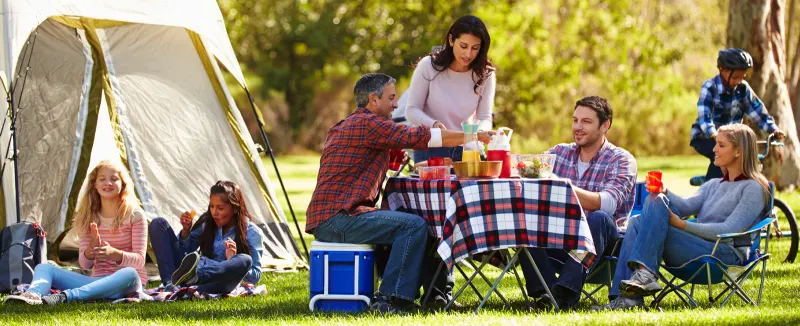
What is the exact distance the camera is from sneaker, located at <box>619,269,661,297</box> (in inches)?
203

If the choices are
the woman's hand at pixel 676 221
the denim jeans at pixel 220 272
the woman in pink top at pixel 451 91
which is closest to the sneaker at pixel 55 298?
the denim jeans at pixel 220 272

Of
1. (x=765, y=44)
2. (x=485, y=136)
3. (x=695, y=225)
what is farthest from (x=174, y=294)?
(x=765, y=44)

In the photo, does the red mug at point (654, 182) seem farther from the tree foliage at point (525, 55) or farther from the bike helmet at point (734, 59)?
the tree foliage at point (525, 55)

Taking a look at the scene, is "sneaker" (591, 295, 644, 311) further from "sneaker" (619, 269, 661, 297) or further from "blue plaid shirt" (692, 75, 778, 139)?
"blue plaid shirt" (692, 75, 778, 139)

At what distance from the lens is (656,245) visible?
17.1 ft

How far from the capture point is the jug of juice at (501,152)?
522 cm

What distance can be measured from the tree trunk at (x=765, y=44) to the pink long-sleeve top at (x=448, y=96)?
7262 millimetres

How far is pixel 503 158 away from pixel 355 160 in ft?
2.29

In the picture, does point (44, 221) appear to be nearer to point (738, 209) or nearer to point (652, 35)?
point (738, 209)

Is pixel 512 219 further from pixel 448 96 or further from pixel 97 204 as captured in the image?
pixel 97 204

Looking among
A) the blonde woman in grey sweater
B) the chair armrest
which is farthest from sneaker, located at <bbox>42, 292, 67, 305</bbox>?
the chair armrest

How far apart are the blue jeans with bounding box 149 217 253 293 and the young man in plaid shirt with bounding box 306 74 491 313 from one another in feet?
2.41

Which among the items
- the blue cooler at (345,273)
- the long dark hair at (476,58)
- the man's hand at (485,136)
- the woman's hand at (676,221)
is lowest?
the blue cooler at (345,273)

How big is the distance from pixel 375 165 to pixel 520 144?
22.2 meters
